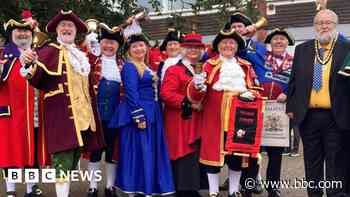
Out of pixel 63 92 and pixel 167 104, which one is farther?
pixel 167 104

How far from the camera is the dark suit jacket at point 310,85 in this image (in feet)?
18.2

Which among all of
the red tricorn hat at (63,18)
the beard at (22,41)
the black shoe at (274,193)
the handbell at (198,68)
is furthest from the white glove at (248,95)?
the beard at (22,41)

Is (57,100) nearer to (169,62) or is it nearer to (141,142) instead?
(141,142)

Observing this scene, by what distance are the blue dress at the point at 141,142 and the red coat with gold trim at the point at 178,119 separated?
0.40ft

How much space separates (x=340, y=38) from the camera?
5.77 metres

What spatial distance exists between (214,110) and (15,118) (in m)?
2.19

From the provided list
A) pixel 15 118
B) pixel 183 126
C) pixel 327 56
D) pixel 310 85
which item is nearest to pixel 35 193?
pixel 15 118

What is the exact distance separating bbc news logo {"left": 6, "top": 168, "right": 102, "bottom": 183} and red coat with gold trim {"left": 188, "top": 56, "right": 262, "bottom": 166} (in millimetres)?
1369

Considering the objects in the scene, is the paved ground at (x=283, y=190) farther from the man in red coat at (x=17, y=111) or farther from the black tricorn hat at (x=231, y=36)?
the black tricorn hat at (x=231, y=36)

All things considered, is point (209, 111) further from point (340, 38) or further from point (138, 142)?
point (340, 38)

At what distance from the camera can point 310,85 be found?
5.67m

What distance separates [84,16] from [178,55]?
222cm

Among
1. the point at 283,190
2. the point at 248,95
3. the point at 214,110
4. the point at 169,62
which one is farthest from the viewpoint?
the point at 283,190

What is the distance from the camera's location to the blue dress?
19.6ft
